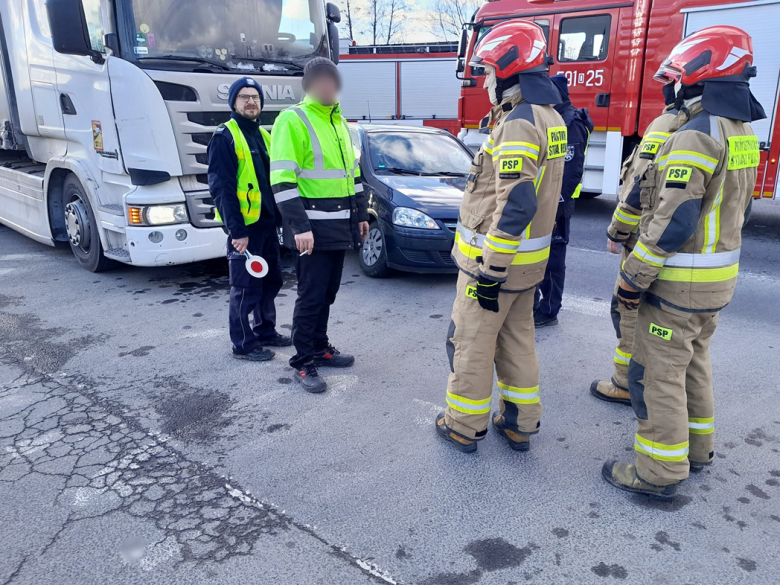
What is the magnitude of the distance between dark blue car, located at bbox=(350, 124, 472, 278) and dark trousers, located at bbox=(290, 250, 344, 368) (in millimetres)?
1621

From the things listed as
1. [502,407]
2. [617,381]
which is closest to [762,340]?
[617,381]

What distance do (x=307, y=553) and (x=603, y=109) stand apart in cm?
857

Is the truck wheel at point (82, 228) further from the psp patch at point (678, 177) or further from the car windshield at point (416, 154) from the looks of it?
the psp patch at point (678, 177)

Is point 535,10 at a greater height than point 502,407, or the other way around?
point 535,10

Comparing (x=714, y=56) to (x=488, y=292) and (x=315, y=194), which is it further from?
(x=315, y=194)

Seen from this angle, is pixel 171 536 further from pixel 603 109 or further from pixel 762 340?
pixel 603 109

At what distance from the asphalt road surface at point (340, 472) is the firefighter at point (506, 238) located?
283mm

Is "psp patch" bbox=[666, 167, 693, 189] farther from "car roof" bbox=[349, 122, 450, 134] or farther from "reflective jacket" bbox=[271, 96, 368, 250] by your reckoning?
"car roof" bbox=[349, 122, 450, 134]

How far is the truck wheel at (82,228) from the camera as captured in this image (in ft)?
20.2

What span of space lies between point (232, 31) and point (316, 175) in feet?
9.49

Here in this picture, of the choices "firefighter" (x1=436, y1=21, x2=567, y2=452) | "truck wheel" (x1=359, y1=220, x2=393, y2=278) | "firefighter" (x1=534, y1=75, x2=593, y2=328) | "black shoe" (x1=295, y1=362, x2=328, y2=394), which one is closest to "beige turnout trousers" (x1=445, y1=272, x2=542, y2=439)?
"firefighter" (x1=436, y1=21, x2=567, y2=452)

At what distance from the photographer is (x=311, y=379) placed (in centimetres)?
391

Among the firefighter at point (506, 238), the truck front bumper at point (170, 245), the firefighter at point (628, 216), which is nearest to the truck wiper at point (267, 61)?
the truck front bumper at point (170, 245)

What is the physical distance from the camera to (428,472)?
118 inches
